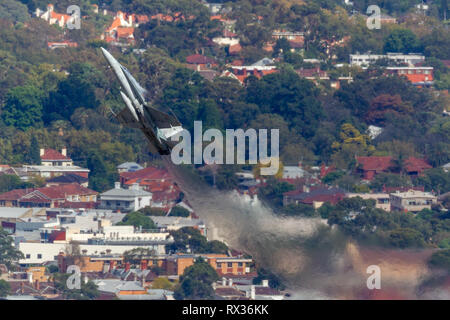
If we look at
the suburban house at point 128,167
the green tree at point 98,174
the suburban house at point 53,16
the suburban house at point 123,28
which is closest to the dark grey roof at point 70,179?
the green tree at point 98,174

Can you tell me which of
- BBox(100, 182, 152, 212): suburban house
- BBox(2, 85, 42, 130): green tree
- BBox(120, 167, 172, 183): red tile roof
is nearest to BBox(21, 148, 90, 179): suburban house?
BBox(120, 167, 172, 183): red tile roof

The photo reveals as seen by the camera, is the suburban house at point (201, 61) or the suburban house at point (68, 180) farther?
the suburban house at point (201, 61)

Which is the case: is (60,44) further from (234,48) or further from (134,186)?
(134,186)

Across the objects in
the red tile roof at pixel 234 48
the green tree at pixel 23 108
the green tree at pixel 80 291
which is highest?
the red tile roof at pixel 234 48

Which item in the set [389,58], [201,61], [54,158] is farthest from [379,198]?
[389,58]

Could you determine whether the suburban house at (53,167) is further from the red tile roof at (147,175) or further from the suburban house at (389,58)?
the suburban house at (389,58)
